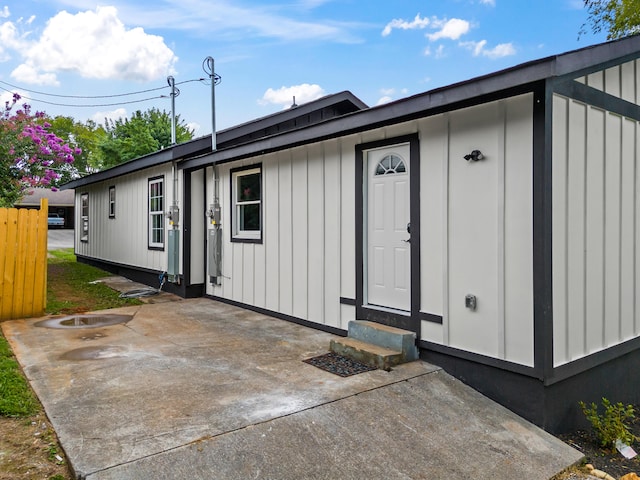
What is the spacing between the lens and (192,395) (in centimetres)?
333

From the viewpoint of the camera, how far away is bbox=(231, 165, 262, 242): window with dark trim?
6.60 m

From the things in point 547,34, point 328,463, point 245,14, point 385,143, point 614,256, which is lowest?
point 328,463

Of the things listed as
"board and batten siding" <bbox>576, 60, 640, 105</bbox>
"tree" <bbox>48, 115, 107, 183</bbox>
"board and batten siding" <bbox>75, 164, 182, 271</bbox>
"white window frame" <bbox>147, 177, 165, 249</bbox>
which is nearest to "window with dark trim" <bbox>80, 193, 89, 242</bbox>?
"board and batten siding" <bbox>75, 164, 182, 271</bbox>

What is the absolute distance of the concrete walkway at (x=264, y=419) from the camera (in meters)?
2.52

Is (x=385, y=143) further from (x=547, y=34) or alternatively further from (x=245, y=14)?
(x=547, y=34)

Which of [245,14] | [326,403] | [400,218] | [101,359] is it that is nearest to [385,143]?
[400,218]

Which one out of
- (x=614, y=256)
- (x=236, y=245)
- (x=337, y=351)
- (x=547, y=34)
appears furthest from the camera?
(x=547, y=34)

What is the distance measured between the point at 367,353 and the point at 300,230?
82.9 inches

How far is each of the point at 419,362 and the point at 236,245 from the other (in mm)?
3756

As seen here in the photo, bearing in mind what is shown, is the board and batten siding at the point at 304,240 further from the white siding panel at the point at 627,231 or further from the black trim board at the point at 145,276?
the white siding panel at the point at 627,231

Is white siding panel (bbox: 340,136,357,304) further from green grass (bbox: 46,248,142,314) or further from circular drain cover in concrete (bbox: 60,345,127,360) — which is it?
green grass (bbox: 46,248,142,314)

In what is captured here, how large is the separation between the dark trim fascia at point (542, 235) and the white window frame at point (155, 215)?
6.94 m

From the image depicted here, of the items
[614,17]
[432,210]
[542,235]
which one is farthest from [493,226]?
[614,17]

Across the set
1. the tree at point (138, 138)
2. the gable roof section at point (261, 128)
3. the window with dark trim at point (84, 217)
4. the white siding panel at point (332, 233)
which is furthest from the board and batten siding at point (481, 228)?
the tree at point (138, 138)
